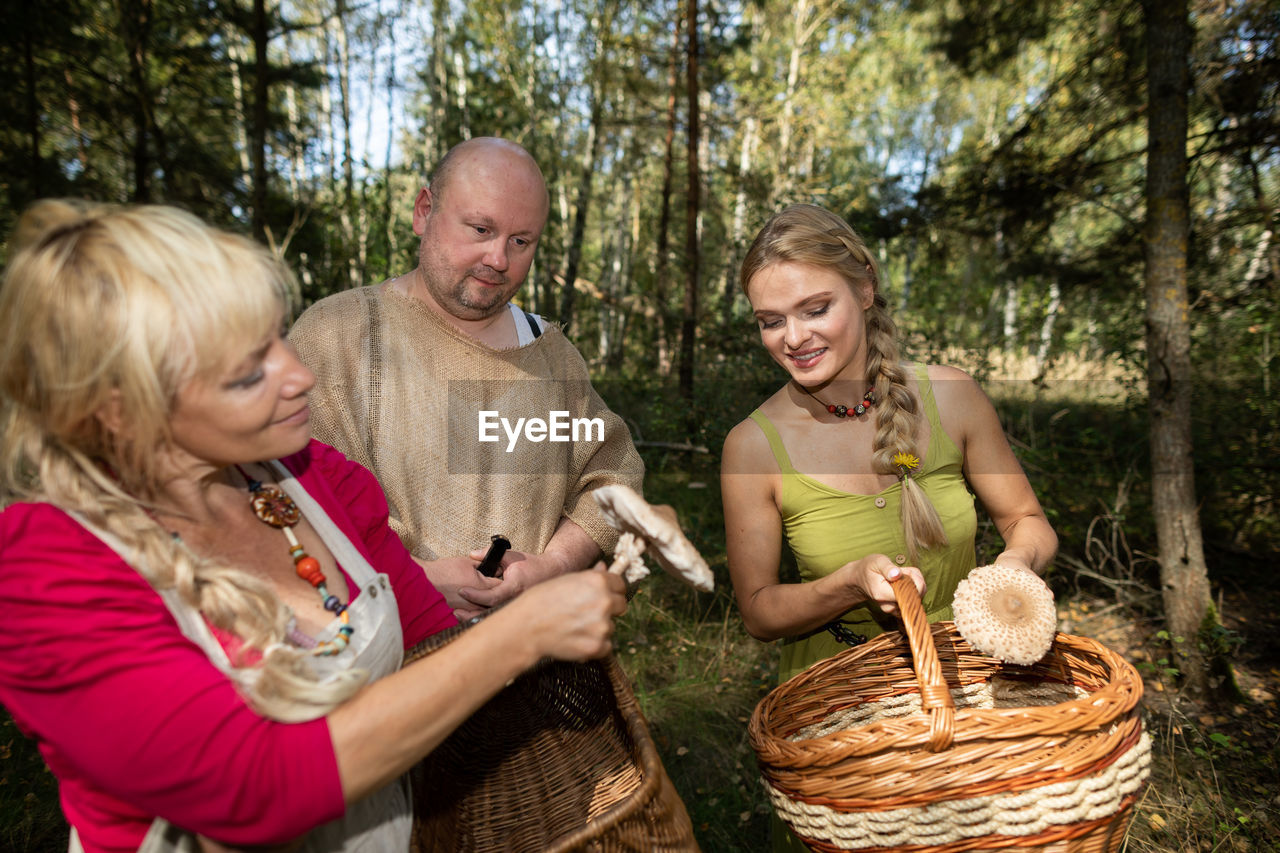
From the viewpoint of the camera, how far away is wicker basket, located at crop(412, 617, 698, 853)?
1.58 m

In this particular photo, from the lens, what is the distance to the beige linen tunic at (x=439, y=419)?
218 centimetres

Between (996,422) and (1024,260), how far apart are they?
4690 millimetres

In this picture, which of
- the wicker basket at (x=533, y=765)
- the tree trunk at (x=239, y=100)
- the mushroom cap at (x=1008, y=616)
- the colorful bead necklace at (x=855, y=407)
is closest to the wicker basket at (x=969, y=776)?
the mushroom cap at (x=1008, y=616)

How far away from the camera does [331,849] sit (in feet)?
4.25

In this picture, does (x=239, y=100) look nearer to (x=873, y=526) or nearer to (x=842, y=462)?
(x=842, y=462)

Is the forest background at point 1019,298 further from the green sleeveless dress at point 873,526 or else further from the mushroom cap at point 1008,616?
the mushroom cap at point 1008,616

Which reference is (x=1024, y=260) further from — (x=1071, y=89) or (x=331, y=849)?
(x=331, y=849)

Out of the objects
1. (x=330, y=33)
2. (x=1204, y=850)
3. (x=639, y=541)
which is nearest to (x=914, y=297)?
(x=1204, y=850)

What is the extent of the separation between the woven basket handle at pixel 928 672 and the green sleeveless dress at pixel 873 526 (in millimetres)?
430

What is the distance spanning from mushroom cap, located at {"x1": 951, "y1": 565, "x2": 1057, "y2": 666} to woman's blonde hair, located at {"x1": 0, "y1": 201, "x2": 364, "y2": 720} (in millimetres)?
1250

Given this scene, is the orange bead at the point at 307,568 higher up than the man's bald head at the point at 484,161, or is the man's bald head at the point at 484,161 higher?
the man's bald head at the point at 484,161

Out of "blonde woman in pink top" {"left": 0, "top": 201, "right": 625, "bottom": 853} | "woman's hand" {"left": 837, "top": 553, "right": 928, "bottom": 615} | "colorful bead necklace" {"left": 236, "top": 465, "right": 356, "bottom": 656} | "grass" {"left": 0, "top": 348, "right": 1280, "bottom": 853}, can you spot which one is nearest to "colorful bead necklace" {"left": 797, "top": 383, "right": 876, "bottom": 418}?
"woman's hand" {"left": 837, "top": 553, "right": 928, "bottom": 615}

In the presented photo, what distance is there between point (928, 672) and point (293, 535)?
3.96 feet

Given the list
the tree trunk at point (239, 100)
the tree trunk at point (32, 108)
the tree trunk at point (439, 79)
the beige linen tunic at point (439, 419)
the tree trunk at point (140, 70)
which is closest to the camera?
the beige linen tunic at point (439, 419)
